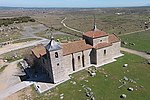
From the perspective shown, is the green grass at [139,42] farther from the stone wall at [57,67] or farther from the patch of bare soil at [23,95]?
the patch of bare soil at [23,95]

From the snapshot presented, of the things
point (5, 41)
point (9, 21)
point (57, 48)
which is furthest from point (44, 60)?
point (9, 21)

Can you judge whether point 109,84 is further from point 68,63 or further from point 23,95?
A: point 23,95

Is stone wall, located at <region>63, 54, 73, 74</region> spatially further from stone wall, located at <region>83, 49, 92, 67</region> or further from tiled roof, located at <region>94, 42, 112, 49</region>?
tiled roof, located at <region>94, 42, 112, 49</region>

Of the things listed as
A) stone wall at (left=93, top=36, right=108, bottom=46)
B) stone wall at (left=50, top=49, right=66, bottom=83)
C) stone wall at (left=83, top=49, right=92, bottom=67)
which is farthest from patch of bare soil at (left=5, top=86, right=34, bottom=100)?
stone wall at (left=93, top=36, right=108, bottom=46)

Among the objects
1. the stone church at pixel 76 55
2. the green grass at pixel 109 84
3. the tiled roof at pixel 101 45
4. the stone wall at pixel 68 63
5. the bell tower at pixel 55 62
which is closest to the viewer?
the green grass at pixel 109 84

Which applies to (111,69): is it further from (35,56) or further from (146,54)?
(35,56)

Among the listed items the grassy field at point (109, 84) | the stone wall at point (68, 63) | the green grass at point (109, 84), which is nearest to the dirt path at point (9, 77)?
the grassy field at point (109, 84)
